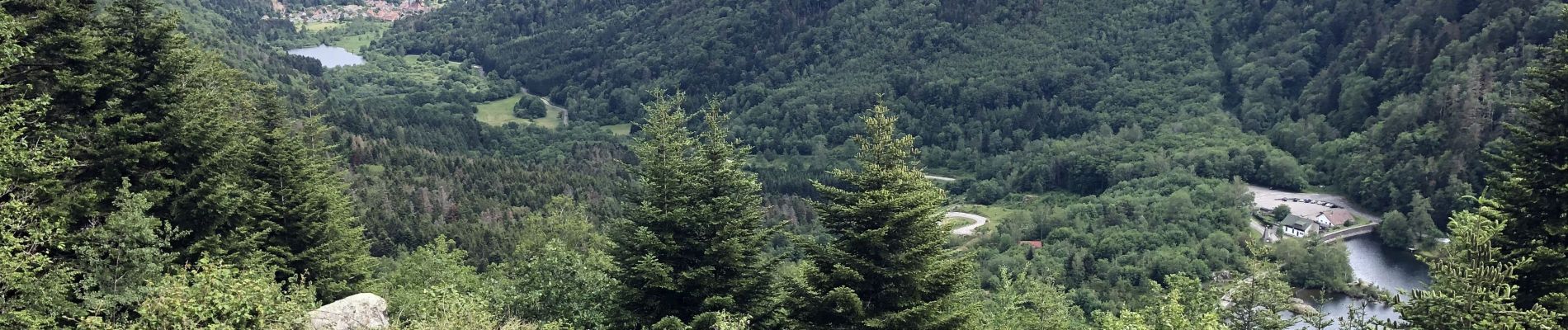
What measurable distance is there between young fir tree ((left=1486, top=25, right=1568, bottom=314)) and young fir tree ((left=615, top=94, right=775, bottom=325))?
2105 centimetres

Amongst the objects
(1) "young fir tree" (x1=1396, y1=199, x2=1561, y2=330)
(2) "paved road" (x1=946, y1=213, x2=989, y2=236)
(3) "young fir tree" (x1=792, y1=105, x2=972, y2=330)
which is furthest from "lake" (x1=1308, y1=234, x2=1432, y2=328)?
(3) "young fir tree" (x1=792, y1=105, x2=972, y2=330)

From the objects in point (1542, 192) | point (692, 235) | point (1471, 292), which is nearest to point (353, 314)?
point (692, 235)

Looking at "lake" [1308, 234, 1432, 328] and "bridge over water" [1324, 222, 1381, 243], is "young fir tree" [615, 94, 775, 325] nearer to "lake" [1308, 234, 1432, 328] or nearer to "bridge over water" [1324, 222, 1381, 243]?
"lake" [1308, 234, 1432, 328]

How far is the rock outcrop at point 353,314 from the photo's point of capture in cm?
2481

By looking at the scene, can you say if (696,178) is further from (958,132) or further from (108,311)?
(958,132)

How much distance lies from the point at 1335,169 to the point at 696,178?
133219 mm

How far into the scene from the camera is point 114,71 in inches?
1181

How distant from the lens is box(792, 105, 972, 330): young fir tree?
91.5 ft

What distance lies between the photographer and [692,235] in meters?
30.9

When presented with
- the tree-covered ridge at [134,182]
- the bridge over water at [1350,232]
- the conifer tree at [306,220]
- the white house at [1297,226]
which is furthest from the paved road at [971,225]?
the tree-covered ridge at [134,182]

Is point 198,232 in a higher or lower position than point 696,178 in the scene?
lower

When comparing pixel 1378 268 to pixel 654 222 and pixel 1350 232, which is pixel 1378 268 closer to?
pixel 1350 232

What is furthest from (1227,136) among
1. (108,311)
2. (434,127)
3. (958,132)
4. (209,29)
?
(209,29)

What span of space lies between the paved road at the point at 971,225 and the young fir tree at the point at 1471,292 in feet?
325
